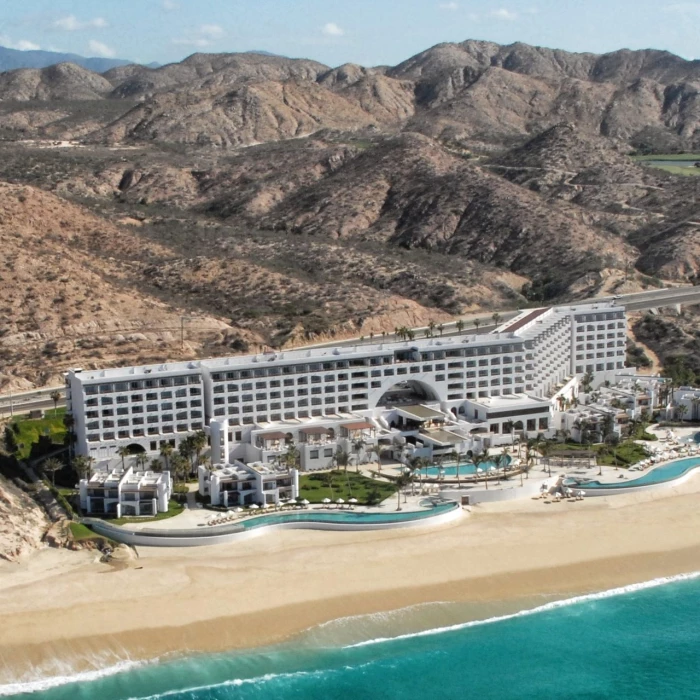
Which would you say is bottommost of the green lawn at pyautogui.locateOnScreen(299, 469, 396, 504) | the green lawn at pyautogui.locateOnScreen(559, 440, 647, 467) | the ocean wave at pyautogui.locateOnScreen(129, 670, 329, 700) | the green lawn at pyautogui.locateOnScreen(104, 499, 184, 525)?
the ocean wave at pyautogui.locateOnScreen(129, 670, 329, 700)

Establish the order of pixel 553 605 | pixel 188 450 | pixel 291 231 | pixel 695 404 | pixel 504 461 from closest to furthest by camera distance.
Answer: pixel 553 605 < pixel 188 450 < pixel 504 461 < pixel 695 404 < pixel 291 231

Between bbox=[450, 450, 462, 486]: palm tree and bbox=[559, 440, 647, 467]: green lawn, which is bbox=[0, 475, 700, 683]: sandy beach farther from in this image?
bbox=[559, 440, 647, 467]: green lawn

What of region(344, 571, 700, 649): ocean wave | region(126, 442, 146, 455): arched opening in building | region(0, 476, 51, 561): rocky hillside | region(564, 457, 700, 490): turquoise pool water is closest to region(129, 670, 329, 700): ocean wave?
region(344, 571, 700, 649): ocean wave

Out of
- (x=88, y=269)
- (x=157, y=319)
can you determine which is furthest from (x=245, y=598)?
(x=88, y=269)

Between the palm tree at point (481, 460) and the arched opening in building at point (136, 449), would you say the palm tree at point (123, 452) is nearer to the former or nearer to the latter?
the arched opening in building at point (136, 449)

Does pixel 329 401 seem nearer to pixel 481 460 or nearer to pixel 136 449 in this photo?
pixel 481 460

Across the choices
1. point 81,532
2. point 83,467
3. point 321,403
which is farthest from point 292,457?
point 81,532
